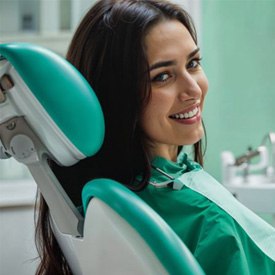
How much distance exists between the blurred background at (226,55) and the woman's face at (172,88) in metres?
1.44

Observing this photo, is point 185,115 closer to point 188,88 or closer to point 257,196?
point 188,88

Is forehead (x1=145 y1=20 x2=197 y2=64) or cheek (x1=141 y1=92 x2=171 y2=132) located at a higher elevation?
forehead (x1=145 y1=20 x2=197 y2=64)

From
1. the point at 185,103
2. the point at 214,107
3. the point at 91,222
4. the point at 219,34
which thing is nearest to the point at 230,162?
the point at 214,107

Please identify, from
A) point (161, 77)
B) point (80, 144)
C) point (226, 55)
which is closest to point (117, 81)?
point (161, 77)

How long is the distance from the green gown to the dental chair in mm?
191

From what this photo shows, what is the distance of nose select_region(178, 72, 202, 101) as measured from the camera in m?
0.94

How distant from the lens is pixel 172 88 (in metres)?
0.94

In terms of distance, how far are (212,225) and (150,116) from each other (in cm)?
23

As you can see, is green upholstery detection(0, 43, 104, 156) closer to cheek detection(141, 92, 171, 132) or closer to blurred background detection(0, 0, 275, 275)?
cheek detection(141, 92, 171, 132)

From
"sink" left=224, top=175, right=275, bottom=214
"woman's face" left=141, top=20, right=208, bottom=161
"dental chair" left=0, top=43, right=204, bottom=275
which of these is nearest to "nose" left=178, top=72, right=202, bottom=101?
"woman's face" left=141, top=20, right=208, bottom=161

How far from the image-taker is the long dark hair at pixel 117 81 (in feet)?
2.99

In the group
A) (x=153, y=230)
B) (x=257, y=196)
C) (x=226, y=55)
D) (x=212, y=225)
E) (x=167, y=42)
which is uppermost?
(x=167, y=42)

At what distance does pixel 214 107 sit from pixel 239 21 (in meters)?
0.42

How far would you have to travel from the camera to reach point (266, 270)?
2.86 ft
